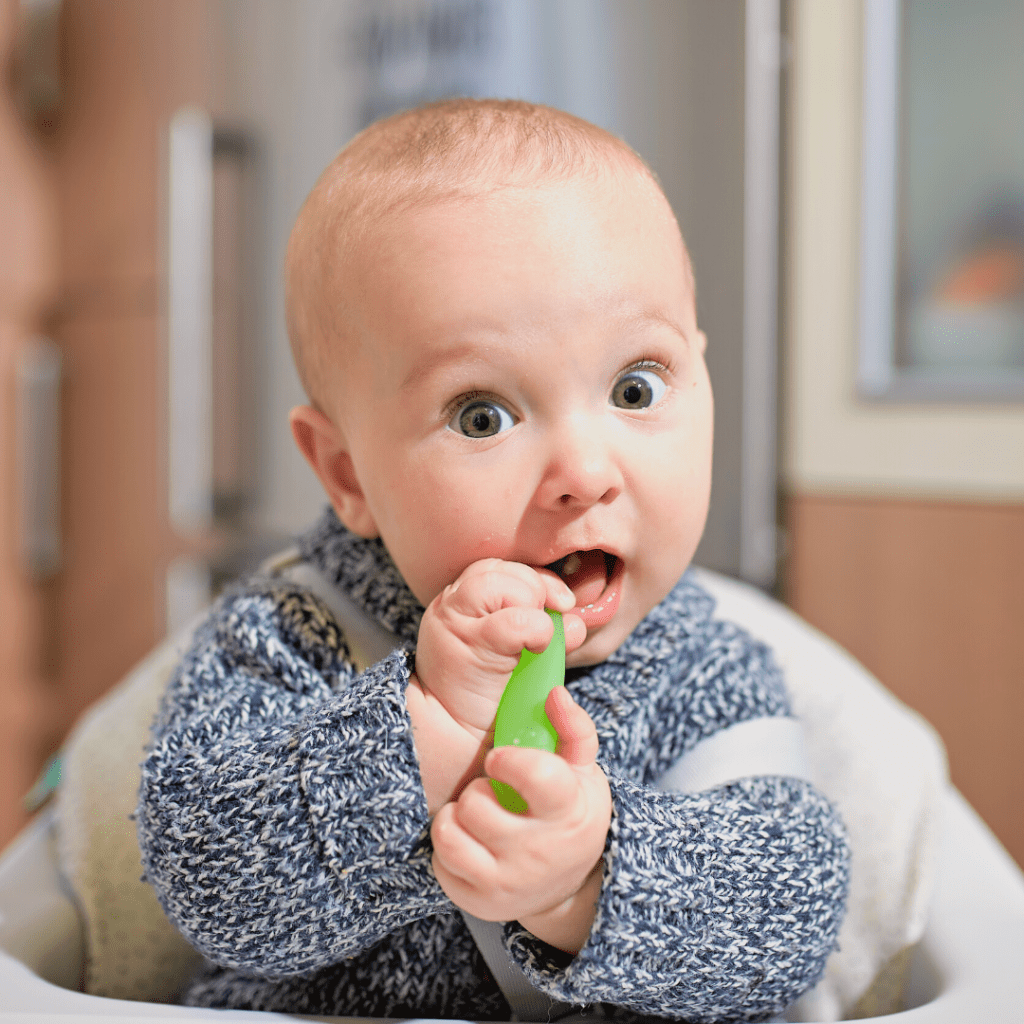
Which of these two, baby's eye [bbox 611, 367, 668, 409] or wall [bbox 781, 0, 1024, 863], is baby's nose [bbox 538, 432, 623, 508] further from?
wall [bbox 781, 0, 1024, 863]

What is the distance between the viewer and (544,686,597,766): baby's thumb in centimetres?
37

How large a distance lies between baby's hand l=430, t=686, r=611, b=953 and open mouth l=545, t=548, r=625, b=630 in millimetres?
56

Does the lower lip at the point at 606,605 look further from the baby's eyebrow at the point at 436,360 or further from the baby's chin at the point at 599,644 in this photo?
the baby's eyebrow at the point at 436,360

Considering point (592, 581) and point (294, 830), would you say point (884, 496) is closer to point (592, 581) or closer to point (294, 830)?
point (592, 581)

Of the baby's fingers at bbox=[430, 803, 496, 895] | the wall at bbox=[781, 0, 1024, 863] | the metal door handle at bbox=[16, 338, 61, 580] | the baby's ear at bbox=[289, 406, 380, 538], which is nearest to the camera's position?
the baby's fingers at bbox=[430, 803, 496, 895]

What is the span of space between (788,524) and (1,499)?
1.08 meters

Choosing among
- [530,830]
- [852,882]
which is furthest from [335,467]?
[852,882]

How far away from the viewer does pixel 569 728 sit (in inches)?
14.4

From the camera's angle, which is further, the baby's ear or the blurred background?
the blurred background

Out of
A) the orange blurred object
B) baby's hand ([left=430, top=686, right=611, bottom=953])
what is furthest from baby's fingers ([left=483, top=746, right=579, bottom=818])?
the orange blurred object

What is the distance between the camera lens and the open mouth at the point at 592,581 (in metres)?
0.42

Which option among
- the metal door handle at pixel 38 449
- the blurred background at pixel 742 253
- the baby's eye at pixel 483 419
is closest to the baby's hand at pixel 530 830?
the baby's eye at pixel 483 419

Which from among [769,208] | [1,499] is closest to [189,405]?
[1,499]

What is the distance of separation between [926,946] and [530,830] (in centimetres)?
27
